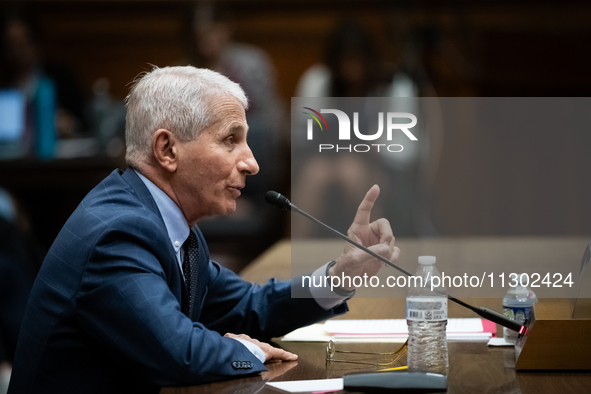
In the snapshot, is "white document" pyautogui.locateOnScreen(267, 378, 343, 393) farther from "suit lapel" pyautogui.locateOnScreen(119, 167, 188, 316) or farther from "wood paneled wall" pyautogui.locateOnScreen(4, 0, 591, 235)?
"wood paneled wall" pyautogui.locateOnScreen(4, 0, 591, 235)

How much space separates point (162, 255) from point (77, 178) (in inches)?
117

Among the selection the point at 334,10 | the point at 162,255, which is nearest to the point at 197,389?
the point at 162,255

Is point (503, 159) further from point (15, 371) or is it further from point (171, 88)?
point (15, 371)

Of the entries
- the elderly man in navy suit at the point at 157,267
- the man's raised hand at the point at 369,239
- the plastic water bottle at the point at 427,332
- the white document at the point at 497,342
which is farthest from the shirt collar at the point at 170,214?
the white document at the point at 497,342

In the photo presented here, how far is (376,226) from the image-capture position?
116 centimetres

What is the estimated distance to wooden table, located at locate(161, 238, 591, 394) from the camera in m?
0.96

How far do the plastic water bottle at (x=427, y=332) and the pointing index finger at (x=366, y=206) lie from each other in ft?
0.47

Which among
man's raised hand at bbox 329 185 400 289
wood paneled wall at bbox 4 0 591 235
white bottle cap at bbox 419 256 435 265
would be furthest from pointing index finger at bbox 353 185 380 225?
wood paneled wall at bbox 4 0 591 235

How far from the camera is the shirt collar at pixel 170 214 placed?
1.18 meters

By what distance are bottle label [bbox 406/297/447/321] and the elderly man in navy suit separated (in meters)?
0.12

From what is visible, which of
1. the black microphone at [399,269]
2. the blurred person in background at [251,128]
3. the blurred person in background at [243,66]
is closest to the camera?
the black microphone at [399,269]

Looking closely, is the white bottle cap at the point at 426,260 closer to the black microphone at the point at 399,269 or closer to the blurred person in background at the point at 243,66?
the black microphone at the point at 399,269

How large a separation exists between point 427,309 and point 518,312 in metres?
0.21

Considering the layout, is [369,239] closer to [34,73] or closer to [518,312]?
[518,312]
